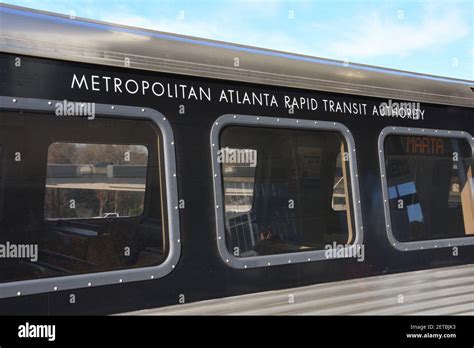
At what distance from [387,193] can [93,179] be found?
1.78 metres

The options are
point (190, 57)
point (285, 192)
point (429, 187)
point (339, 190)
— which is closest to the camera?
point (190, 57)

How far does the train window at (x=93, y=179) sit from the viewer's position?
2.44 m

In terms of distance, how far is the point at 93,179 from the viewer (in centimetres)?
252

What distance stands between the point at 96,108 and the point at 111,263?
735 millimetres

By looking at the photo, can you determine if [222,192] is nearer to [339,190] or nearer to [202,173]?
[202,173]

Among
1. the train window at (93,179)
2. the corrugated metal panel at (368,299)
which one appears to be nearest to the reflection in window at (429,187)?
the corrugated metal panel at (368,299)

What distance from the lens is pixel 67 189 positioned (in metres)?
2.50

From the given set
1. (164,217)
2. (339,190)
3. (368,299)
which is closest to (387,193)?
(339,190)

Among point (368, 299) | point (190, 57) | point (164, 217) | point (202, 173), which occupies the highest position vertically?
point (190, 57)

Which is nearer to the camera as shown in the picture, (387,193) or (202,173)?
(202,173)

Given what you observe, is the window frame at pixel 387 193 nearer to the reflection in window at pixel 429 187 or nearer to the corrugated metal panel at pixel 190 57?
the reflection in window at pixel 429 187

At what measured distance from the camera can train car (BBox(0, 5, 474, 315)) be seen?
2.13 metres
